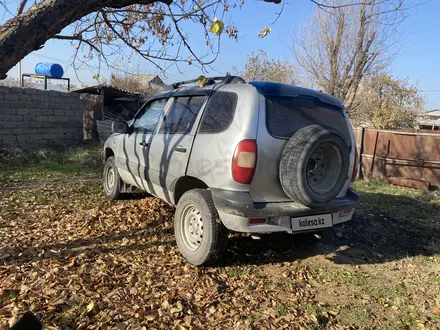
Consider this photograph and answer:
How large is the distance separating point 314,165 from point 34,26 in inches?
105

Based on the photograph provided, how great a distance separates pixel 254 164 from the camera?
322 centimetres

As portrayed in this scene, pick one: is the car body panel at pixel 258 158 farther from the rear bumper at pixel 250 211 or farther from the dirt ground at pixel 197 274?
the dirt ground at pixel 197 274

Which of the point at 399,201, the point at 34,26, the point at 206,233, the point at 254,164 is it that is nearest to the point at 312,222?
the point at 254,164

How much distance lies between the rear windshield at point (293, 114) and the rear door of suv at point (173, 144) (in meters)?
0.86

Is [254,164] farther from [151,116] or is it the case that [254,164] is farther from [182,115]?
[151,116]

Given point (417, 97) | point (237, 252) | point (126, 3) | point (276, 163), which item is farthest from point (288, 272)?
point (417, 97)

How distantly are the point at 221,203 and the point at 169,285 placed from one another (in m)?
0.90

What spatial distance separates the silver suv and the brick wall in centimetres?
796

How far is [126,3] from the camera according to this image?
3.10 m

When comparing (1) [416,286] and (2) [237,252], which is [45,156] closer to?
(2) [237,252]

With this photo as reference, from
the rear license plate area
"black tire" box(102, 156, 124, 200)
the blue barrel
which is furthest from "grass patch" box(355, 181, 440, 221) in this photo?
the blue barrel

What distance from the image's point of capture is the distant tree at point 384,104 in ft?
52.4

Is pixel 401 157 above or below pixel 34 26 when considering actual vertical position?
below

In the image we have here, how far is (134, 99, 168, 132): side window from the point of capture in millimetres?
4795
